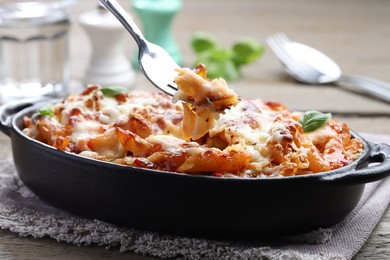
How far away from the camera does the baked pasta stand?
1.90 meters

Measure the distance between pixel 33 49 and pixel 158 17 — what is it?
0.80 meters

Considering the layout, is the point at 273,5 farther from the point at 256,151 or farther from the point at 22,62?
the point at 256,151

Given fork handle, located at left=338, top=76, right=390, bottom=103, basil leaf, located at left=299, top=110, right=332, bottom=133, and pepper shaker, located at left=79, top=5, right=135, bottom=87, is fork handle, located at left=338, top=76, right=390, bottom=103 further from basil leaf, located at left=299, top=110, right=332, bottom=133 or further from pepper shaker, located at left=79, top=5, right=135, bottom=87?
basil leaf, located at left=299, top=110, right=332, bottom=133

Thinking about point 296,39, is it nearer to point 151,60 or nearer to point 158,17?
point 158,17

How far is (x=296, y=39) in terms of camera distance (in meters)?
4.75

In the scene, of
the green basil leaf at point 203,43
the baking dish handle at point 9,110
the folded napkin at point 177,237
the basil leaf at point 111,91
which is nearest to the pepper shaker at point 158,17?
the green basil leaf at point 203,43

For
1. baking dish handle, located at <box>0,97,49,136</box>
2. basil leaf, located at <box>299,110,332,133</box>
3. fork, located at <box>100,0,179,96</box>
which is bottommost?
baking dish handle, located at <box>0,97,49,136</box>

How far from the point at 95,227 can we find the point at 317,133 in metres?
0.63

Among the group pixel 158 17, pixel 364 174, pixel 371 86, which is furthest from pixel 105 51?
pixel 364 174

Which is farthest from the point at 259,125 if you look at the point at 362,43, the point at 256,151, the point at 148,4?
the point at 362,43

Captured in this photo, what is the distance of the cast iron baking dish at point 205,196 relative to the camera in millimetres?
1806

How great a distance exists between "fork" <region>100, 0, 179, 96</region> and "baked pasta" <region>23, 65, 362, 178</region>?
0.09 metres

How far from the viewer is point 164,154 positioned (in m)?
1.91

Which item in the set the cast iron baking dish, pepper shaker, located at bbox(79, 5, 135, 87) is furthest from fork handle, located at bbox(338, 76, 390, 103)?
the cast iron baking dish
